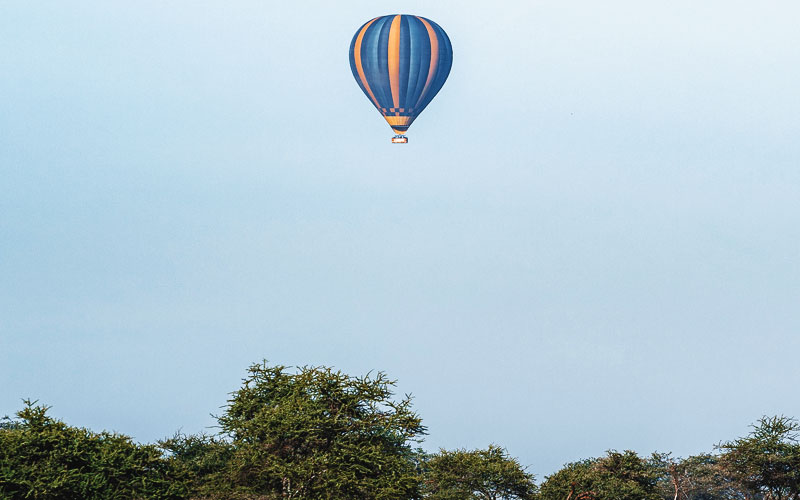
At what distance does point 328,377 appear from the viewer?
58938 millimetres

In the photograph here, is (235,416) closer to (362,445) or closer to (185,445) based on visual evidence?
(362,445)

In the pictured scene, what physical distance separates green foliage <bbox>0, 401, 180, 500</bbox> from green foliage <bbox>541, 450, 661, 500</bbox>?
94.2ft

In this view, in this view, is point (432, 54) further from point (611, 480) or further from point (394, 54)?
point (611, 480)

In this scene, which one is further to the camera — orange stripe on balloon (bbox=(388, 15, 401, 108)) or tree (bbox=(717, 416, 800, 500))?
orange stripe on balloon (bbox=(388, 15, 401, 108))

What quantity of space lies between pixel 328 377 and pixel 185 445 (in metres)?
22.8

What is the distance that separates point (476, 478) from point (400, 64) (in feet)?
129

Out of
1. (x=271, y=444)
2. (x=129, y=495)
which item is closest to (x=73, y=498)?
(x=129, y=495)

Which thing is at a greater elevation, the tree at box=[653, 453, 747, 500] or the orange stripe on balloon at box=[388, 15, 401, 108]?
the orange stripe on balloon at box=[388, 15, 401, 108]

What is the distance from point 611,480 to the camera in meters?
72.6

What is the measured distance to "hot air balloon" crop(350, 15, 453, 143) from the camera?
3748 inches

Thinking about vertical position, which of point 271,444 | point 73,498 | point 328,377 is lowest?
point 73,498

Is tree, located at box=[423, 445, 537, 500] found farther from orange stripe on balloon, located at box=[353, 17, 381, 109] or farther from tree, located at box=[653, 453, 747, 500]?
orange stripe on balloon, located at box=[353, 17, 381, 109]

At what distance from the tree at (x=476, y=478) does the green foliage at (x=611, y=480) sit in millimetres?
1884

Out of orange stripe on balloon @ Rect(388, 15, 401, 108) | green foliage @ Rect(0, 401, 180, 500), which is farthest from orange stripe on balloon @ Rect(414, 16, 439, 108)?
green foliage @ Rect(0, 401, 180, 500)
